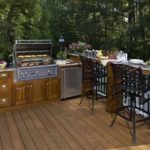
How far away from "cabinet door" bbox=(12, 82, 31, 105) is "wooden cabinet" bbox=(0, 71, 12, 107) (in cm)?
10

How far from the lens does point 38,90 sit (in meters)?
5.57

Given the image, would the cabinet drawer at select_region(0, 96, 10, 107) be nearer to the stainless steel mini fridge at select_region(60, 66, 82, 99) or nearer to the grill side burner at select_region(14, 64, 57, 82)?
the grill side burner at select_region(14, 64, 57, 82)

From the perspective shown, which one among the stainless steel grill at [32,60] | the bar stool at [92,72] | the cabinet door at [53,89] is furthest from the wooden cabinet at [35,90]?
the bar stool at [92,72]

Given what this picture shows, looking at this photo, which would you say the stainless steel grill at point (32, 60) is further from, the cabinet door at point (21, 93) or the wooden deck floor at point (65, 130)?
the wooden deck floor at point (65, 130)

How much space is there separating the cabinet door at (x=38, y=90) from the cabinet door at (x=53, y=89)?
0.30 feet

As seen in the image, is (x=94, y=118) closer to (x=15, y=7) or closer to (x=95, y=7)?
(x=15, y=7)

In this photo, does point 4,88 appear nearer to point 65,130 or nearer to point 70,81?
point 70,81

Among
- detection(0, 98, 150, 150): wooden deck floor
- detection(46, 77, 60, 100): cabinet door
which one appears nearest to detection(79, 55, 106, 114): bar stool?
detection(0, 98, 150, 150): wooden deck floor

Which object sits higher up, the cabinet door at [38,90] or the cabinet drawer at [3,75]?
the cabinet drawer at [3,75]

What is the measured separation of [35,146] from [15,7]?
3.54 meters

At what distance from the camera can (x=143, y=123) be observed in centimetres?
434

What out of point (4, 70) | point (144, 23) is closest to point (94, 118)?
point (4, 70)

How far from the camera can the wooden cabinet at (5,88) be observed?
5.14 m

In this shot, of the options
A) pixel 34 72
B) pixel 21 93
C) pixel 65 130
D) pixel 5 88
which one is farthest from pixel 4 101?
pixel 65 130
